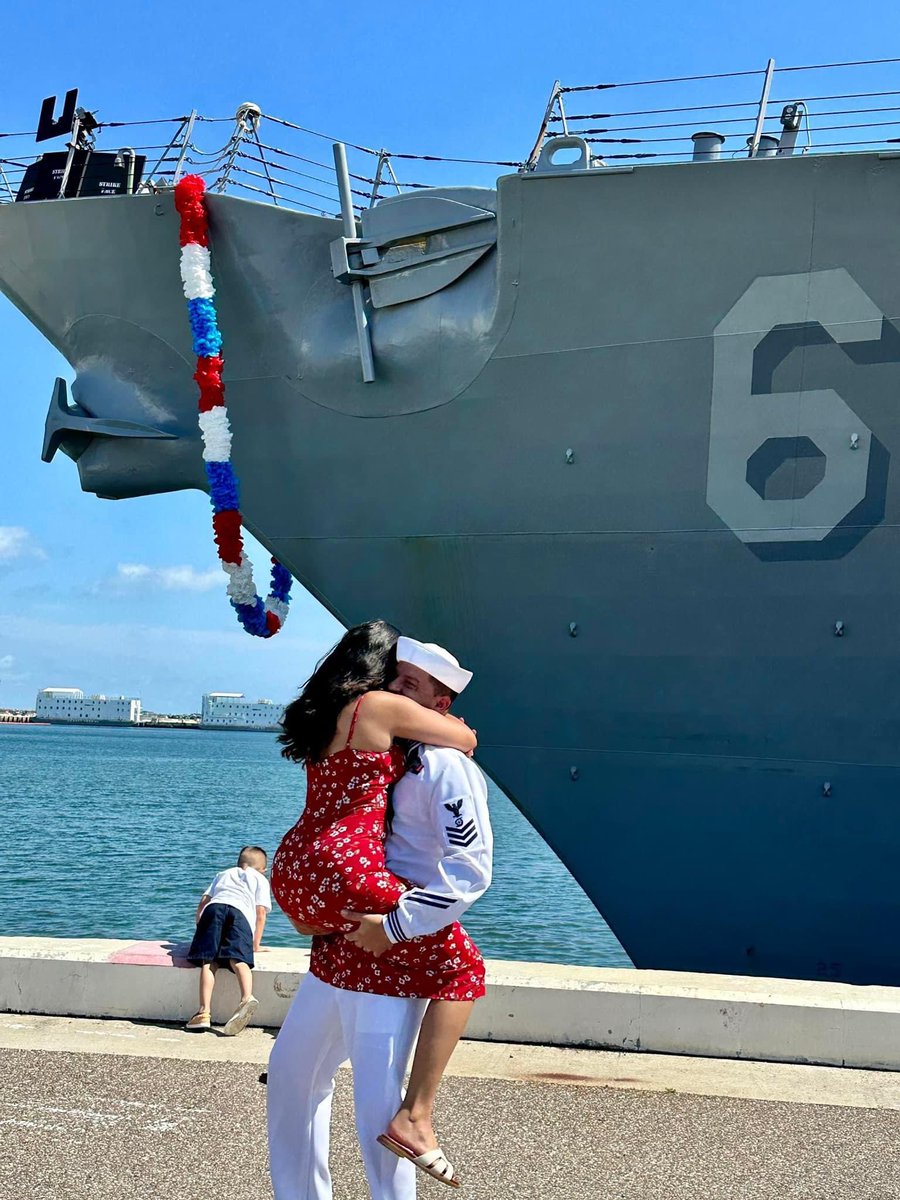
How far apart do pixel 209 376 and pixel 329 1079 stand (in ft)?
23.8

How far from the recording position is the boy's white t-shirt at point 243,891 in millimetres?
5484

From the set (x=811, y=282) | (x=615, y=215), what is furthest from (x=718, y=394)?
(x=615, y=215)

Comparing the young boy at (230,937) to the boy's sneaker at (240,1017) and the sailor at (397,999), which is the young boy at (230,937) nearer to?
the boy's sneaker at (240,1017)

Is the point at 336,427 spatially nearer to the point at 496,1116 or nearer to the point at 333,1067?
the point at 496,1116

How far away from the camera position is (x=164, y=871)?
22.2 metres

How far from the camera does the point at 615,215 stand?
27.3 ft

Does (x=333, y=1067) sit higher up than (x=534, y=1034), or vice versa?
(x=333, y=1067)

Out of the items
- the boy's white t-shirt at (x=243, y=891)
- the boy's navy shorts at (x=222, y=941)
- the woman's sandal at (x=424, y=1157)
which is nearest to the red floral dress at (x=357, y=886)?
the woman's sandal at (x=424, y=1157)

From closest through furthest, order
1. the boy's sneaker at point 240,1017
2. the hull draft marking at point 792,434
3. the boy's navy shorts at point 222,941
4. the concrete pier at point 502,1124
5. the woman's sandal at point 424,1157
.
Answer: the woman's sandal at point 424,1157 < the concrete pier at point 502,1124 < the boy's sneaker at point 240,1017 < the boy's navy shorts at point 222,941 < the hull draft marking at point 792,434

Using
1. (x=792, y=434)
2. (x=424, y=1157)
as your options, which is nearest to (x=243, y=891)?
(x=424, y=1157)

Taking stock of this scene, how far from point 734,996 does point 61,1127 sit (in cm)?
241

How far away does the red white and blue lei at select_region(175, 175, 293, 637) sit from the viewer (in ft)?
30.9

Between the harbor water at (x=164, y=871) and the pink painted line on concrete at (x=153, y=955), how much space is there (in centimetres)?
554

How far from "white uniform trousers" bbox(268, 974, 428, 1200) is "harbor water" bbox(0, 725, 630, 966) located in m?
8.23
